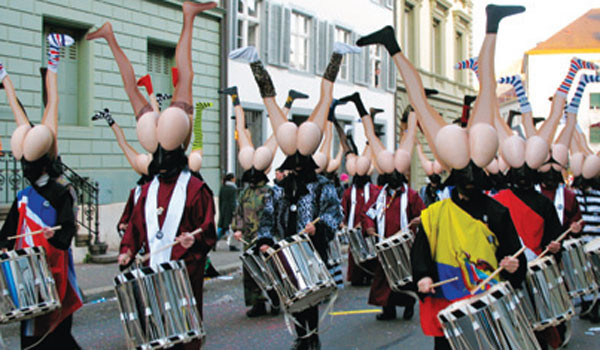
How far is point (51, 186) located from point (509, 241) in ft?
13.5

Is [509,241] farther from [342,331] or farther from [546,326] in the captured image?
[342,331]

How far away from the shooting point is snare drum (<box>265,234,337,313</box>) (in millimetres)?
5664

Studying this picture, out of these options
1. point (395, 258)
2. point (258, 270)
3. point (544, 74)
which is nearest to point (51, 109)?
point (258, 270)

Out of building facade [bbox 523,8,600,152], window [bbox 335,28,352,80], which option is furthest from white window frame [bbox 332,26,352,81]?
building facade [bbox 523,8,600,152]

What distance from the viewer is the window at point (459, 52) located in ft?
117

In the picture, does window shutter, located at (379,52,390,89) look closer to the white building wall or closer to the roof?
the white building wall

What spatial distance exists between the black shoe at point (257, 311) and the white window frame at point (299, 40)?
13741 mm

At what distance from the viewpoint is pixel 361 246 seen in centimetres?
895

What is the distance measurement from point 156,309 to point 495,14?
133 inches

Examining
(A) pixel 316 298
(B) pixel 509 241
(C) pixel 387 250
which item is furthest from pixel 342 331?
(B) pixel 509 241

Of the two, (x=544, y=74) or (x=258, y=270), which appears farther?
(x=544, y=74)

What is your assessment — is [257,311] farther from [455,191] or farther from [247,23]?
[247,23]

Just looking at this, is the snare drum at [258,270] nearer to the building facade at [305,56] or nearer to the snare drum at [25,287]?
the snare drum at [25,287]

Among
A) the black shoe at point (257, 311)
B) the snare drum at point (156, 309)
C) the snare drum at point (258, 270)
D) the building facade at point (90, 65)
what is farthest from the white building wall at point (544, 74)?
the snare drum at point (156, 309)
